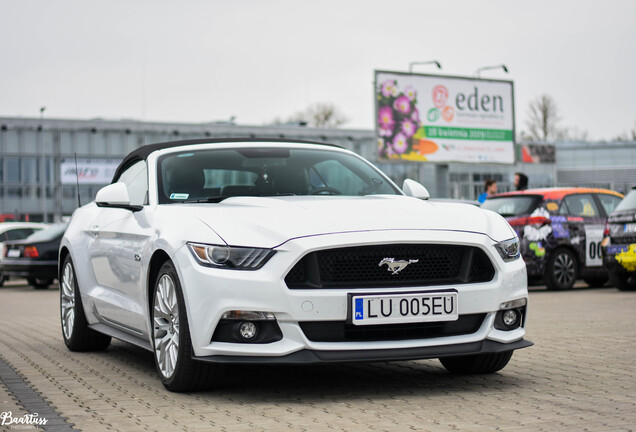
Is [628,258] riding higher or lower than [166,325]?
lower

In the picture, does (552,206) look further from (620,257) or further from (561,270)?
(620,257)

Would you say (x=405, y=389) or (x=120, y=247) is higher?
(x=120, y=247)

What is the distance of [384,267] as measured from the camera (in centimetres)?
575

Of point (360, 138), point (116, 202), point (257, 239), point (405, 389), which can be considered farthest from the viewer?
point (360, 138)

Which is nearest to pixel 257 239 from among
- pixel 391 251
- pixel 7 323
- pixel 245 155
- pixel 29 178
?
pixel 391 251

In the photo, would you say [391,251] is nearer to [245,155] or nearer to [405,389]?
[405,389]

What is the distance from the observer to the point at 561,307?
1290 centimetres

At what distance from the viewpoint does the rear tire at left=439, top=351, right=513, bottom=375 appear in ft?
21.5

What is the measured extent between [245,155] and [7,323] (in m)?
6.11

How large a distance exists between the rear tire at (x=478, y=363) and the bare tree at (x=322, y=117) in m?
80.2

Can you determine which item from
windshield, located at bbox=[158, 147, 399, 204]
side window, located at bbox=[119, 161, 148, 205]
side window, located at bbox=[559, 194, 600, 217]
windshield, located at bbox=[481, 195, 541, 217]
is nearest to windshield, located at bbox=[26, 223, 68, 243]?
windshield, located at bbox=[481, 195, 541, 217]

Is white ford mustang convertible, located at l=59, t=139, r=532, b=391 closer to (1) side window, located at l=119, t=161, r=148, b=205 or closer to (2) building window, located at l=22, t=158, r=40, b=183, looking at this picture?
(1) side window, located at l=119, t=161, r=148, b=205

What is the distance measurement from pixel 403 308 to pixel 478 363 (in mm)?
1148

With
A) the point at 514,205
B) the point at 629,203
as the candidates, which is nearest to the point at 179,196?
the point at 629,203
